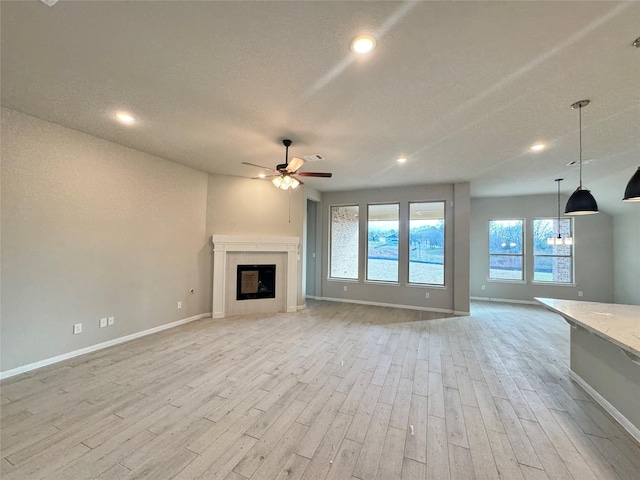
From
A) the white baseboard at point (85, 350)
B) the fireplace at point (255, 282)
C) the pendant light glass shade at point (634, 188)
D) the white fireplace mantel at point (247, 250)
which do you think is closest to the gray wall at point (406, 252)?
the white fireplace mantel at point (247, 250)

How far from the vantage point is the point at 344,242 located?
23.3ft

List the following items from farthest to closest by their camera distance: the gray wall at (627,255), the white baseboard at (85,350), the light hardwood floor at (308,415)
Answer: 1. the gray wall at (627,255)
2. the white baseboard at (85,350)
3. the light hardwood floor at (308,415)

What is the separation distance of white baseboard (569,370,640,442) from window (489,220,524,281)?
4.94m

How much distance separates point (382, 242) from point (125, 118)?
5.58 meters

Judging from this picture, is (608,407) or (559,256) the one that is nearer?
(608,407)

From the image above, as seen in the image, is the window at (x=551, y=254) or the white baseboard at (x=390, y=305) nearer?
the white baseboard at (x=390, y=305)

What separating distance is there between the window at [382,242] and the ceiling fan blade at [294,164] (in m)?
3.70

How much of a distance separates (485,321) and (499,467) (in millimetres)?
4156

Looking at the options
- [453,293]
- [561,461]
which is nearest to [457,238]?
[453,293]

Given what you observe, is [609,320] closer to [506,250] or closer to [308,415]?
[308,415]

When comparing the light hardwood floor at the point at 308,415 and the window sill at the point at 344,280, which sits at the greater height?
the window sill at the point at 344,280

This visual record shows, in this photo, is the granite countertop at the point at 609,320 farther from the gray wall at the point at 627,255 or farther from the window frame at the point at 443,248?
the gray wall at the point at 627,255

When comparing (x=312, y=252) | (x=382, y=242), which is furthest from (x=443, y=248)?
(x=312, y=252)

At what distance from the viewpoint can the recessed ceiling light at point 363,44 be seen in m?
1.76
